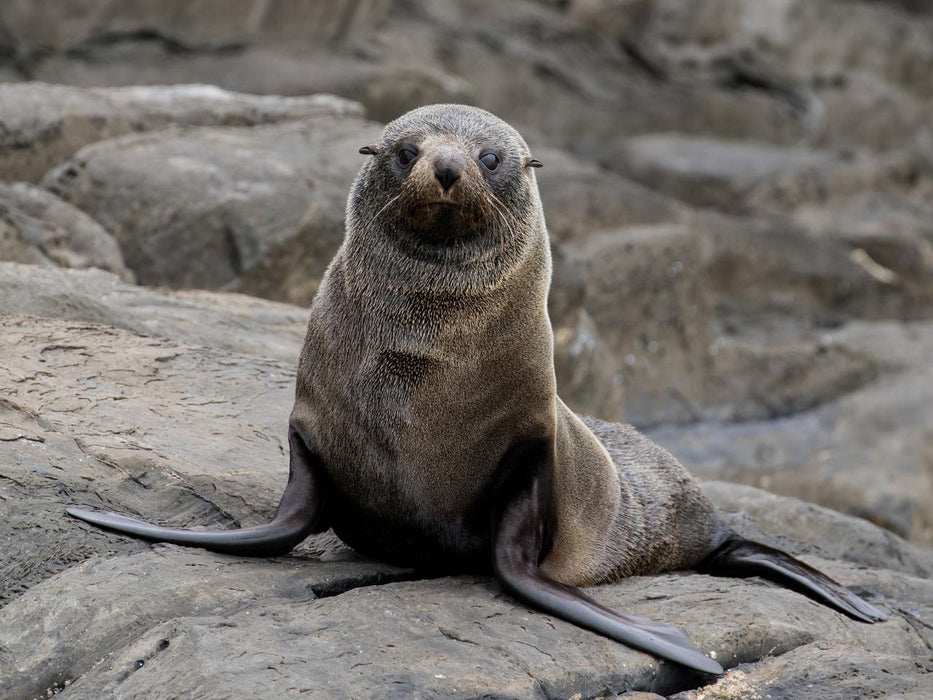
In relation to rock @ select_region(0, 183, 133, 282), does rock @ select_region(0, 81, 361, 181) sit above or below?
above

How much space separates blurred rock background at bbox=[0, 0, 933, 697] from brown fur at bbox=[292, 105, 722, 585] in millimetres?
567

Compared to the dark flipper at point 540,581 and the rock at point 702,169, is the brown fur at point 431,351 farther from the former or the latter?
the rock at point 702,169

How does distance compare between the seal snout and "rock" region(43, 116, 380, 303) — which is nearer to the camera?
the seal snout

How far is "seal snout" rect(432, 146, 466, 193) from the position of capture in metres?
4.49

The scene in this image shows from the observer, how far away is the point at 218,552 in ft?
14.8

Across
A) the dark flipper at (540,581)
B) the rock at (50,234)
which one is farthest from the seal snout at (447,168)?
the rock at (50,234)

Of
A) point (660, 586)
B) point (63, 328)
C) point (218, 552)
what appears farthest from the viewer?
point (63, 328)

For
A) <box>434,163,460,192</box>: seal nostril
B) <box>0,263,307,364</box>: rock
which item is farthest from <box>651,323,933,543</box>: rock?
<box>434,163,460,192</box>: seal nostril

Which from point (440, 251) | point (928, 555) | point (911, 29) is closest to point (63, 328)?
point (440, 251)

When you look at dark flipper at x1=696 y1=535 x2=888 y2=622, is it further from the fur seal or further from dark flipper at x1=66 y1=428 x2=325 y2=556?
→ dark flipper at x1=66 y1=428 x2=325 y2=556

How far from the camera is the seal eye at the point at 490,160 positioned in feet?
15.8

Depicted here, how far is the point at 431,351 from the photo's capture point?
4.72 m

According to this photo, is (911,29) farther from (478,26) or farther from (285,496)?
(285,496)

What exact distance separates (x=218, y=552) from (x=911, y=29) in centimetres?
1933
